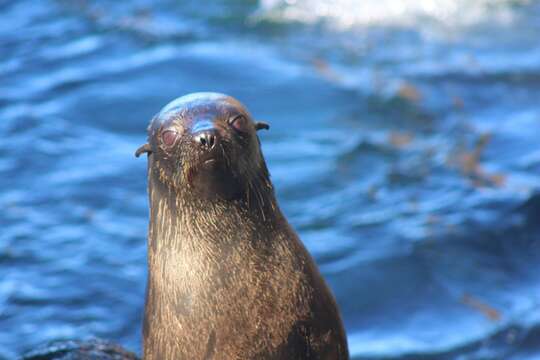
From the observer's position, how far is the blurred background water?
299 inches

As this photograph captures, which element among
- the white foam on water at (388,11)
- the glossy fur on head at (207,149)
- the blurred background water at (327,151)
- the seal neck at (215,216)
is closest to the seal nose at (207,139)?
the glossy fur on head at (207,149)

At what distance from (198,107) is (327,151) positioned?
15.3ft

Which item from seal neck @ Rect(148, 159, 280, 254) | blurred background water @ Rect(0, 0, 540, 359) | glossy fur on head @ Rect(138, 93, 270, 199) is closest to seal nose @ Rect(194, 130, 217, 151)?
glossy fur on head @ Rect(138, 93, 270, 199)

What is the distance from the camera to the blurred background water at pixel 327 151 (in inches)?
299

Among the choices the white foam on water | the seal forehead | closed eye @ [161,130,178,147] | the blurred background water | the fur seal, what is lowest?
the fur seal

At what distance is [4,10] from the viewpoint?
40.0 feet

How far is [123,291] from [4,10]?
526 centimetres

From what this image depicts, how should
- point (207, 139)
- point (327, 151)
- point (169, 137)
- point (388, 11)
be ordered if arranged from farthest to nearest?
1. point (388, 11)
2. point (327, 151)
3. point (169, 137)
4. point (207, 139)

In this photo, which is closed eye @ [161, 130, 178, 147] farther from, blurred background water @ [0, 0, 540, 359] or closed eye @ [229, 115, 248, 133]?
blurred background water @ [0, 0, 540, 359]

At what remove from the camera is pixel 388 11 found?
11.7 metres

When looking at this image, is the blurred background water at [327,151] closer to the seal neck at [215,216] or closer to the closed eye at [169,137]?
the seal neck at [215,216]

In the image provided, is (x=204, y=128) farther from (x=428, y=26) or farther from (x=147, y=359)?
(x=428, y=26)

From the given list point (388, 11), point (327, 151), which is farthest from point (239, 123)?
point (388, 11)

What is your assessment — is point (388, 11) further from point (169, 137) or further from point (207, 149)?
point (207, 149)
